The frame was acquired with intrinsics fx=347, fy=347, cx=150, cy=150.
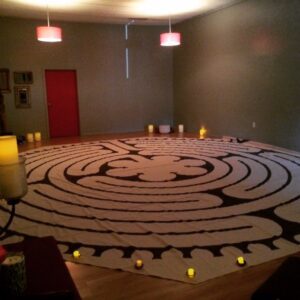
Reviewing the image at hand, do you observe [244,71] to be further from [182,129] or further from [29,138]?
[29,138]

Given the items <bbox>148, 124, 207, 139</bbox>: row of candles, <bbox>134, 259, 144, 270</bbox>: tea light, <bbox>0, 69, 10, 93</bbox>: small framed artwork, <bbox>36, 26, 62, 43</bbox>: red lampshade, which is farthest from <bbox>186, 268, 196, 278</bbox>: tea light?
<bbox>0, 69, 10, 93</bbox>: small framed artwork

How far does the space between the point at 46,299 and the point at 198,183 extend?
3.02 meters

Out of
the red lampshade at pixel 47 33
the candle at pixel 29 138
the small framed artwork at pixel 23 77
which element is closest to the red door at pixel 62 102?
the small framed artwork at pixel 23 77

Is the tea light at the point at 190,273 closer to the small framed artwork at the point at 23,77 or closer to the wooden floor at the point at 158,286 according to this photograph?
the wooden floor at the point at 158,286

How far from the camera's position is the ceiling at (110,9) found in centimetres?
622

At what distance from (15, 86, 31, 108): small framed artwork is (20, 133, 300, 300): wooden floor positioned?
20.3 ft

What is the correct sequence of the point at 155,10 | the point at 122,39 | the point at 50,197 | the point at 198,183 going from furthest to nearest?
1. the point at 122,39
2. the point at 155,10
3. the point at 198,183
4. the point at 50,197

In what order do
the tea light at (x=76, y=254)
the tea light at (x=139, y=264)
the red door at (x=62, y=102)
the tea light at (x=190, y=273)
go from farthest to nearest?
1. the red door at (x=62, y=102)
2. the tea light at (x=76, y=254)
3. the tea light at (x=139, y=264)
4. the tea light at (x=190, y=273)

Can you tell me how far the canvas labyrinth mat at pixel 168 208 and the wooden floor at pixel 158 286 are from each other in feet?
0.23

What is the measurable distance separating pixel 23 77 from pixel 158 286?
671 cm

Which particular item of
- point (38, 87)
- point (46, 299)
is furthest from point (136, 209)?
point (38, 87)

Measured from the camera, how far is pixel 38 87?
7816 mm

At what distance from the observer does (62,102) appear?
26.7 feet

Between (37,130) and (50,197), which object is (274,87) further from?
(37,130)
